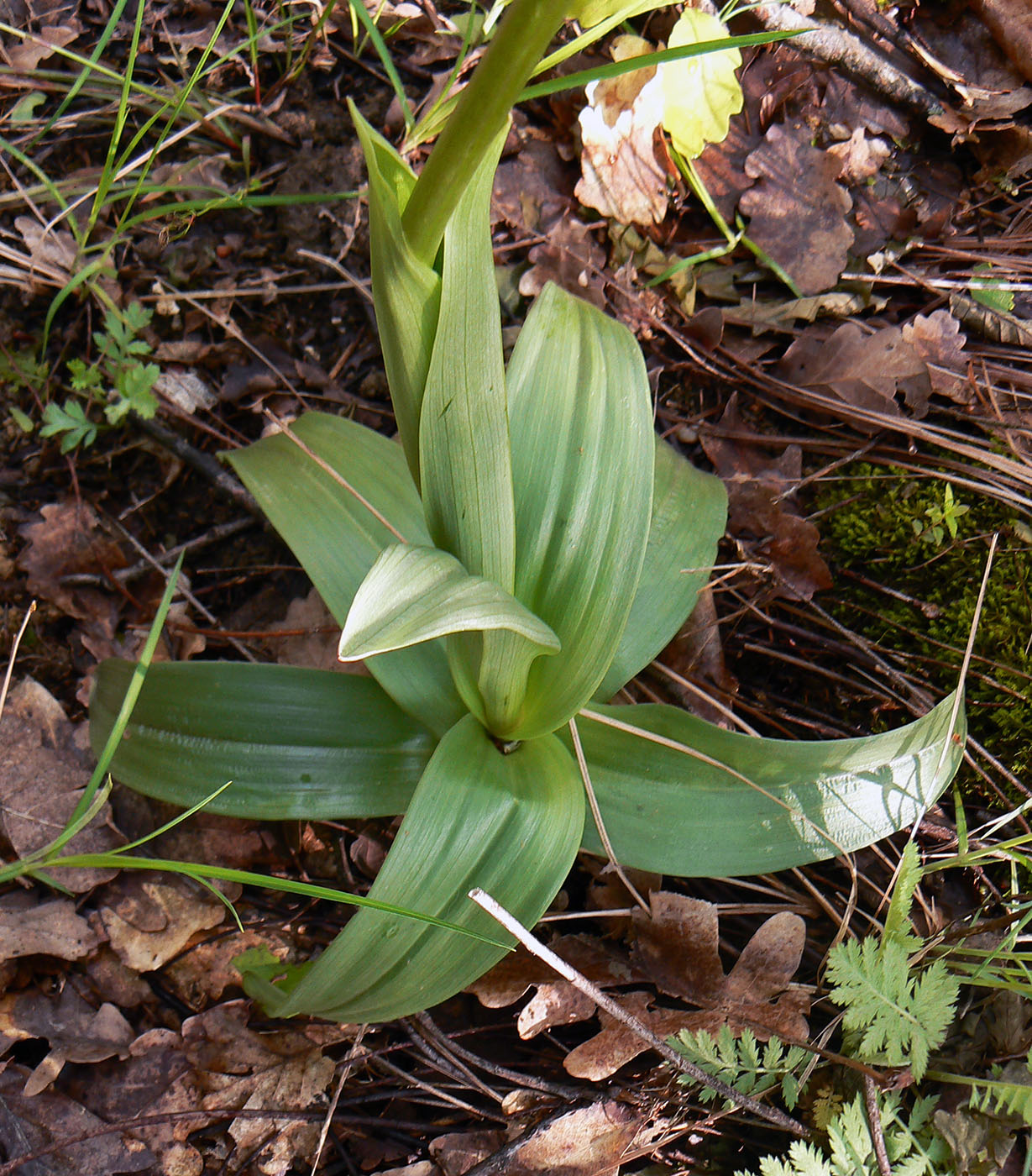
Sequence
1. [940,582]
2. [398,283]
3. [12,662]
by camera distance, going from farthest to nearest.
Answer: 1. [940,582]
2. [12,662]
3. [398,283]

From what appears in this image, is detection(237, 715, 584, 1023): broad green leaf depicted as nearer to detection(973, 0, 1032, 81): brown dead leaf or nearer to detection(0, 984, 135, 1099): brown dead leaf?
detection(0, 984, 135, 1099): brown dead leaf

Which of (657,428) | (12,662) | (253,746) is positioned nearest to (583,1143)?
(253,746)

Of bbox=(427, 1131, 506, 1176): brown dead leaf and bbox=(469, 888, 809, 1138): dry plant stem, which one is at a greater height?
bbox=(469, 888, 809, 1138): dry plant stem

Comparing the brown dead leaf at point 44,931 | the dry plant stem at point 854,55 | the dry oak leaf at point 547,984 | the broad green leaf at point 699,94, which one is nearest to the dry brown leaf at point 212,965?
the brown dead leaf at point 44,931

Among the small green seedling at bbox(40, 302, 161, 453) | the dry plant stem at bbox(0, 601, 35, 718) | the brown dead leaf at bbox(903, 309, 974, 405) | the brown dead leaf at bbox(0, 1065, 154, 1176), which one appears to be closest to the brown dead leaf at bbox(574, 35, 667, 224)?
the brown dead leaf at bbox(903, 309, 974, 405)

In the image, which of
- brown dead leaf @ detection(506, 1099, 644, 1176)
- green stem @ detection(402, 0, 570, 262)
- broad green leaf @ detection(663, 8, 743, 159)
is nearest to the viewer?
green stem @ detection(402, 0, 570, 262)

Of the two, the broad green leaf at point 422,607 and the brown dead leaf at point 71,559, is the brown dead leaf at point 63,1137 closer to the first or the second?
the brown dead leaf at point 71,559

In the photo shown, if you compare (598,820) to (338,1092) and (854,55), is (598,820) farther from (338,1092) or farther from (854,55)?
(854,55)
